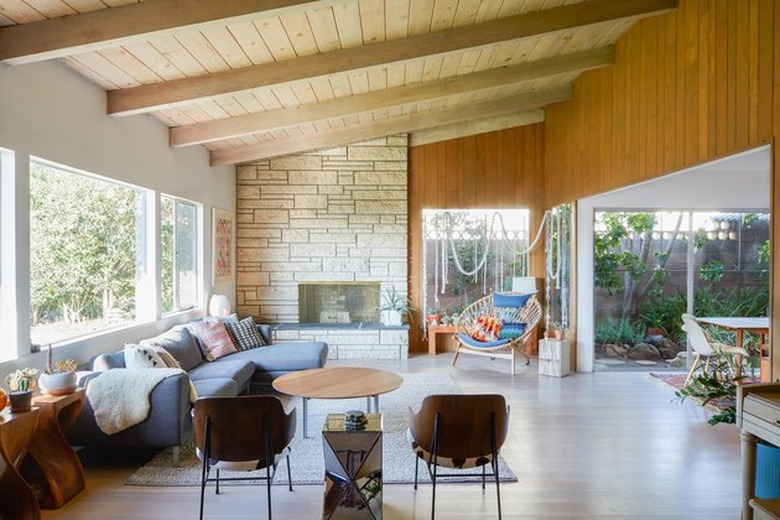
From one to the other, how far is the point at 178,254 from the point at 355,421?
3.66m

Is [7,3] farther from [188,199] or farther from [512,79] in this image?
[512,79]

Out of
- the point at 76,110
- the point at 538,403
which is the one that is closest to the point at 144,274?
the point at 76,110

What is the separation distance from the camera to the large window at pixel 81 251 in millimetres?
3127

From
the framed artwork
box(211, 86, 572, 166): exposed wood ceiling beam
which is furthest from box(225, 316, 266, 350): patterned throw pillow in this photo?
box(211, 86, 572, 166): exposed wood ceiling beam

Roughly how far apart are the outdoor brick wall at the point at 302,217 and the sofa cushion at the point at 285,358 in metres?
1.85

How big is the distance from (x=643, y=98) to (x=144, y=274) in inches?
192

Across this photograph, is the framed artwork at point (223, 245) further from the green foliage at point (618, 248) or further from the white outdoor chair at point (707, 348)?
the white outdoor chair at point (707, 348)

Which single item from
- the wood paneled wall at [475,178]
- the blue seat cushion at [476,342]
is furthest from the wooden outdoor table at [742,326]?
the wood paneled wall at [475,178]

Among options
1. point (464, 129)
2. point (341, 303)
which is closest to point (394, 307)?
point (341, 303)

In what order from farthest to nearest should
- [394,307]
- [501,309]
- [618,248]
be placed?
1. [394,307]
2. [501,309]
3. [618,248]

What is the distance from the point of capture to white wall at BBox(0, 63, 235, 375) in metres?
2.76

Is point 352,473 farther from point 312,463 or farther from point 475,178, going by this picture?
point 475,178

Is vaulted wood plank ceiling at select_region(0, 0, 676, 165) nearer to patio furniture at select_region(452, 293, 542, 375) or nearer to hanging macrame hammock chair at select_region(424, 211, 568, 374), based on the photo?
hanging macrame hammock chair at select_region(424, 211, 568, 374)

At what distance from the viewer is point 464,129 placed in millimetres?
6730
